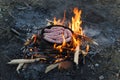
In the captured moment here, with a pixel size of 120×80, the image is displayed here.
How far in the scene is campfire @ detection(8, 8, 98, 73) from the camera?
16.6 ft

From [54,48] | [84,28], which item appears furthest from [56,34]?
[84,28]

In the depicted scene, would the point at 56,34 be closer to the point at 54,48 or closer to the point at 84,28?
the point at 54,48

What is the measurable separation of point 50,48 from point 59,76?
0.65 m

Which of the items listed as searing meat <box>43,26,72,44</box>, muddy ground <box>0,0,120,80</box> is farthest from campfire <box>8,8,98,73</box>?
muddy ground <box>0,0,120,80</box>

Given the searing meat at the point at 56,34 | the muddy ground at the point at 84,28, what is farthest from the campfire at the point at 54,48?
the muddy ground at the point at 84,28

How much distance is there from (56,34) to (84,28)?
3.53 feet

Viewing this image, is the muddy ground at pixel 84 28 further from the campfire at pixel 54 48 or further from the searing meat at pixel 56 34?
the searing meat at pixel 56 34

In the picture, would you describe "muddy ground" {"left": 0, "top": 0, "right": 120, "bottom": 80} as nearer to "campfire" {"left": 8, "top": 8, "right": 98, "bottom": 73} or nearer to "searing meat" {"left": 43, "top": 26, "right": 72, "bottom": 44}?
"campfire" {"left": 8, "top": 8, "right": 98, "bottom": 73}

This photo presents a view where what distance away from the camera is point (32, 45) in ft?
17.5

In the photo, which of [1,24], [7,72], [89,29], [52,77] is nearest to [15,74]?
[7,72]

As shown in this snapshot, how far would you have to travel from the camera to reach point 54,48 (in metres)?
5.16

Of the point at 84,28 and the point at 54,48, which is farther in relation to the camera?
the point at 84,28

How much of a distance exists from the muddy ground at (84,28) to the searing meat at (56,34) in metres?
0.61

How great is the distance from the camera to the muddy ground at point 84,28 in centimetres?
495
